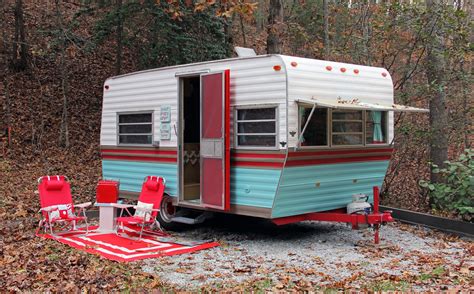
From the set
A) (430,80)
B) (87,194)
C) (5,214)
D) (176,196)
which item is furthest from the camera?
(87,194)

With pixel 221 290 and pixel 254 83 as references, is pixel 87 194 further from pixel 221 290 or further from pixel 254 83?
pixel 221 290

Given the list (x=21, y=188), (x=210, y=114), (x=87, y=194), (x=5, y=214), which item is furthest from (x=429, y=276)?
(x=21, y=188)

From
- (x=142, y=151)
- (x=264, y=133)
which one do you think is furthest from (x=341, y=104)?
(x=142, y=151)

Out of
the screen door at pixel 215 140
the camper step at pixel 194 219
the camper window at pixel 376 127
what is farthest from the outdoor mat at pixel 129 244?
the camper window at pixel 376 127

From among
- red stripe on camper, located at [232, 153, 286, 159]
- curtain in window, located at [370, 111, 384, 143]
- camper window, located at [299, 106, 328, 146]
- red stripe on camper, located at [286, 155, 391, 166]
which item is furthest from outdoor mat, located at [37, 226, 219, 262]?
curtain in window, located at [370, 111, 384, 143]

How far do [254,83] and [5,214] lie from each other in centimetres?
577

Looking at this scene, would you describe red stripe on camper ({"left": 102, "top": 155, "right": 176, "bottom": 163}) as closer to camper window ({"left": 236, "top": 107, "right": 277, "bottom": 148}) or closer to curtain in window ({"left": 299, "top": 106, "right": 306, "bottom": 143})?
camper window ({"left": 236, "top": 107, "right": 277, "bottom": 148})

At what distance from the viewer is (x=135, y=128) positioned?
34.1 feet

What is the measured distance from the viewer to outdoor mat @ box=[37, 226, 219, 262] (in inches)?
303

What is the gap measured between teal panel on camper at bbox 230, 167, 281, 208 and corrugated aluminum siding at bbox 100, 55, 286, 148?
0.60m

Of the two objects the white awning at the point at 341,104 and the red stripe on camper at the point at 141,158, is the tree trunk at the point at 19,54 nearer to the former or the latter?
the red stripe on camper at the point at 141,158

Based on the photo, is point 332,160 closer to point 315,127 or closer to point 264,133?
point 315,127

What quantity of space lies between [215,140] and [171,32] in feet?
28.6

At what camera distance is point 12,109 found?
59.6ft
